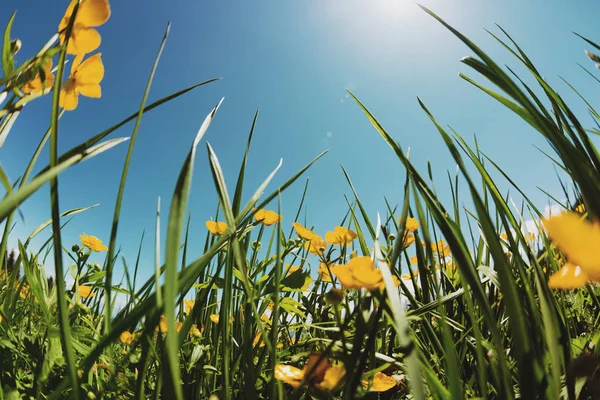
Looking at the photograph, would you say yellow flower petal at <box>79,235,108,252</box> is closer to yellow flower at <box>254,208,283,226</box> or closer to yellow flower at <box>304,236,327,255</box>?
yellow flower at <box>254,208,283,226</box>

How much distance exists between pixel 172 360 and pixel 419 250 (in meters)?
0.53

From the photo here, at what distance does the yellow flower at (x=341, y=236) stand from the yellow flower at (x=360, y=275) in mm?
565

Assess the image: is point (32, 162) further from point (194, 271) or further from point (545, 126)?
point (545, 126)

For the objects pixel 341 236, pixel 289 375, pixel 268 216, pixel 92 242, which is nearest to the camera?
pixel 289 375

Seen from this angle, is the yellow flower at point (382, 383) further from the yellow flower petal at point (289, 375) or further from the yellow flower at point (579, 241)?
the yellow flower at point (579, 241)

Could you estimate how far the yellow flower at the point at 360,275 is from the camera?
16.4 inches

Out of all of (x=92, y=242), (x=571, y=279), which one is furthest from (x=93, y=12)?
(x=92, y=242)

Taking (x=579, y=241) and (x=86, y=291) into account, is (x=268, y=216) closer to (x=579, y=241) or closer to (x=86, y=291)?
(x=86, y=291)

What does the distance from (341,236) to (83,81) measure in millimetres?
754

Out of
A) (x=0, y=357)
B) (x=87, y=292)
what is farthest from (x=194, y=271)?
(x=87, y=292)

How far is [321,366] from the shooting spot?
444 mm

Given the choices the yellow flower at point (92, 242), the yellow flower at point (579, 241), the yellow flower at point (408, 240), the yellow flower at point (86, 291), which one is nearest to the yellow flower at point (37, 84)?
the yellow flower at point (579, 241)

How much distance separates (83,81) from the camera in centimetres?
49

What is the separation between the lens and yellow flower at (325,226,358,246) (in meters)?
1.03
